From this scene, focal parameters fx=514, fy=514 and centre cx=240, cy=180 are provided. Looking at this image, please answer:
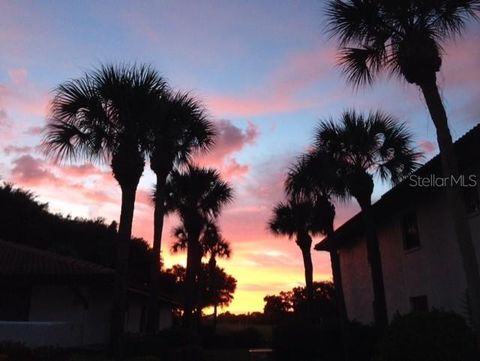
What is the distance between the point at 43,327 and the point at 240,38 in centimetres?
1017

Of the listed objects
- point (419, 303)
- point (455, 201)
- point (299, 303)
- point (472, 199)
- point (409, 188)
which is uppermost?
point (299, 303)

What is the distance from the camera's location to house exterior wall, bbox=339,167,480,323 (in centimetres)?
1440

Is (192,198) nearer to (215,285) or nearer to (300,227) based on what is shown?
(300,227)

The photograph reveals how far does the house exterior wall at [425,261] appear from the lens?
14398mm

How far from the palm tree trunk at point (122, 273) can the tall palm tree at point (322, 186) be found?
650 centimetres

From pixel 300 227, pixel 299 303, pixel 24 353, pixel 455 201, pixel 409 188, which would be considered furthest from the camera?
pixel 299 303

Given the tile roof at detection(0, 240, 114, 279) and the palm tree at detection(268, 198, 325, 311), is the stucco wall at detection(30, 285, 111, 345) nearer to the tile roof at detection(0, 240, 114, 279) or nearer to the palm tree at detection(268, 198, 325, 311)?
the tile roof at detection(0, 240, 114, 279)

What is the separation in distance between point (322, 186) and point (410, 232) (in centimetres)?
339

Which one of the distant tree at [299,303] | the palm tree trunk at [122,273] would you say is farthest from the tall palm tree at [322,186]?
the distant tree at [299,303]

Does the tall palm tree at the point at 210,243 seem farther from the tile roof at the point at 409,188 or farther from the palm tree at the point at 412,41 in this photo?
the palm tree at the point at 412,41

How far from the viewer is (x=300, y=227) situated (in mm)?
29000

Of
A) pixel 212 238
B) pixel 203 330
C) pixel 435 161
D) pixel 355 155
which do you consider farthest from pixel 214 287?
pixel 435 161

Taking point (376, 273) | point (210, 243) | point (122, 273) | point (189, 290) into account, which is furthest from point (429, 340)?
point (210, 243)

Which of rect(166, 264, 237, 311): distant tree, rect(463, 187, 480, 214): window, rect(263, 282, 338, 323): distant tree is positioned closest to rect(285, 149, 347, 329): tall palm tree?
Answer: rect(463, 187, 480, 214): window
